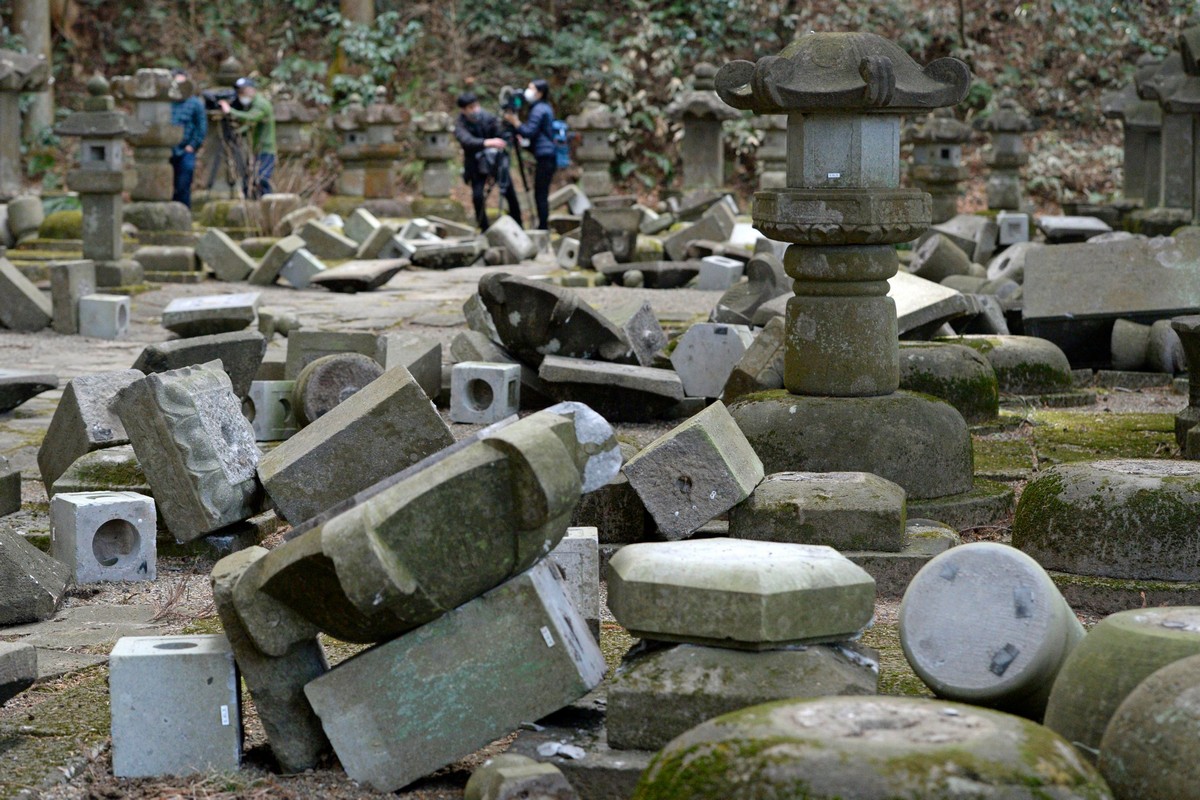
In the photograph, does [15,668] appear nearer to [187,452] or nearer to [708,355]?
[187,452]

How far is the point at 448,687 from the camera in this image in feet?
10.9

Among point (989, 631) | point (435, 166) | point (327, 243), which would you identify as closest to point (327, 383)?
point (989, 631)

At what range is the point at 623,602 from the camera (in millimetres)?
3451

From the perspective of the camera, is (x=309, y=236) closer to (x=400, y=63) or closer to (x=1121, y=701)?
(x=400, y=63)

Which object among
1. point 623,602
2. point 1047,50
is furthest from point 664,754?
point 1047,50

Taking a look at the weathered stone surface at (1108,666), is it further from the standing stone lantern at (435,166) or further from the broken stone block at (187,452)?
the standing stone lantern at (435,166)

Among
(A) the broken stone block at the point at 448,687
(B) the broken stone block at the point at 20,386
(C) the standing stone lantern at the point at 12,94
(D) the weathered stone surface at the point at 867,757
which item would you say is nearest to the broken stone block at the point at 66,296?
(B) the broken stone block at the point at 20,386

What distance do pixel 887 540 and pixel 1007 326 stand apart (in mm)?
4671

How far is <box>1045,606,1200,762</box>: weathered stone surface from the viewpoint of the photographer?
300 cm

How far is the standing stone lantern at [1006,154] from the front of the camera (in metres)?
16.9

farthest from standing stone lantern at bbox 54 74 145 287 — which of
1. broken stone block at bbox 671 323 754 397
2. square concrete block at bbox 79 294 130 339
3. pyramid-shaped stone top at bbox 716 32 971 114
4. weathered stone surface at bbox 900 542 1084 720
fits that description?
weathered stone surface at bbox 900 542 1084 720

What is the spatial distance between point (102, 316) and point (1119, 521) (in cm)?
809

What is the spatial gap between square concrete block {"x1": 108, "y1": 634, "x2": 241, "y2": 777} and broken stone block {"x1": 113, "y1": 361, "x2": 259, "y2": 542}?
5.34ft

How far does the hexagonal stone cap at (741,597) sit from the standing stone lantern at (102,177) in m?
10.2
